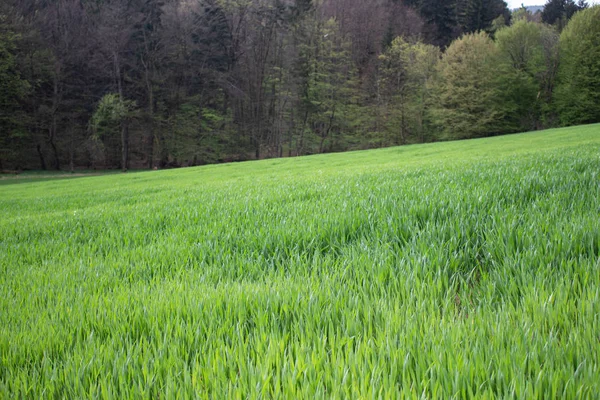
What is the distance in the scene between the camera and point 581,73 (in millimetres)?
44156

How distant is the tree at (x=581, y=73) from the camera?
43312 millimetres

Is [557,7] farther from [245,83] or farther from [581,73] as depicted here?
[245,83]

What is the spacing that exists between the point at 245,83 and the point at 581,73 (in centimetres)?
4983

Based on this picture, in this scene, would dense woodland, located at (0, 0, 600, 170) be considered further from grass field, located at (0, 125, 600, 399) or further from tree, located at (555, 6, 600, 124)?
grass field, located at (0, 125, 600, 399)

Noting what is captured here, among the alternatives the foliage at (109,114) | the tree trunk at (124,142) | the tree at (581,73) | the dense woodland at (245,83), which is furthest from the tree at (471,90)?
the tree trunk at (124,142)

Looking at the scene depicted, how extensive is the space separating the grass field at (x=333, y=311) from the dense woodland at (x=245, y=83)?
43.7 m

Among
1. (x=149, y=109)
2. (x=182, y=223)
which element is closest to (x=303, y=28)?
(x=149, y=109)

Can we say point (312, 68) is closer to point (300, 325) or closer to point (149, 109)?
point (149, 109)

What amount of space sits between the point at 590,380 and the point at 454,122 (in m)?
54.2

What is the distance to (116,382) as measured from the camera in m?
1.27

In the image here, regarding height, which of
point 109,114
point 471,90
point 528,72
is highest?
point 528,72

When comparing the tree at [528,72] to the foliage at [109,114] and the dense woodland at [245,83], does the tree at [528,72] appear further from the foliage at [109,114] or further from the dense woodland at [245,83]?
the foliage at [109,114]

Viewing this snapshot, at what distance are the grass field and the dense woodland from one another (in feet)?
143

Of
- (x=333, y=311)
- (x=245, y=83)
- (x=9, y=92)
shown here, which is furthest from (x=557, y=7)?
(x=9, y=92)
